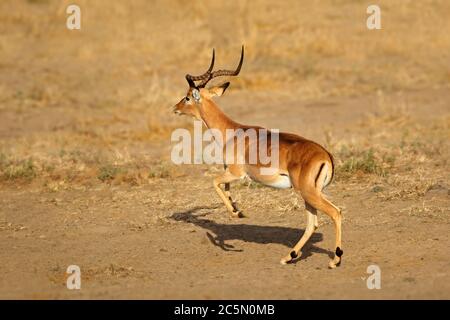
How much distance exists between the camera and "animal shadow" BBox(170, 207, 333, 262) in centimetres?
866

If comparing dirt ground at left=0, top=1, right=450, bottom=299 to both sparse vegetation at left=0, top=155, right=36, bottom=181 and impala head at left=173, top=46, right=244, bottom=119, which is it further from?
impala head at left=173, top=46, right=244, bottom=119

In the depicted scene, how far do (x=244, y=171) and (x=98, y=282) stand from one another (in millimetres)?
1681

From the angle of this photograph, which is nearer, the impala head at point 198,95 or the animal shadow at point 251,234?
the animal shadow at point 251,234

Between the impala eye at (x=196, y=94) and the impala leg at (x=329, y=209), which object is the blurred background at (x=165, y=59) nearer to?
the impala eye at (x=196, y=94)

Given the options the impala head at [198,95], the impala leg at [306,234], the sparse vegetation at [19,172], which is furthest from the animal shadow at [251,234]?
the sparse vegetation at [19,172]

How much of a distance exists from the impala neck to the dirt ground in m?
1.09

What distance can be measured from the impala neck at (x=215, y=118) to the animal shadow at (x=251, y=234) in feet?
3.36

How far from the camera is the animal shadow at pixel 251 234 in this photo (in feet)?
28.4

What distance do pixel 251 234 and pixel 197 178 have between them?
7.74 feet

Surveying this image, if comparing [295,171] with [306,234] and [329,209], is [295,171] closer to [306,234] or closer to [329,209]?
[329,209]

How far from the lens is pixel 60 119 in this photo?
15477 mm

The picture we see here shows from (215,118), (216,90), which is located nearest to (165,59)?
(216,90)

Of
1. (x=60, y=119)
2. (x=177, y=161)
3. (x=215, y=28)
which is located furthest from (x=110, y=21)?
(x=177, y=161)

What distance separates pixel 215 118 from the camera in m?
8.91
